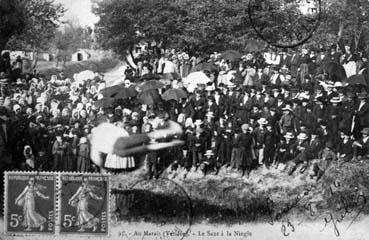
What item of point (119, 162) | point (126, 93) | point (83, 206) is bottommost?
point (83, 206)

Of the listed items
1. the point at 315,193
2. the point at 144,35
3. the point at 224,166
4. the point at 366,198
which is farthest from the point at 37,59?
the point at 366,198

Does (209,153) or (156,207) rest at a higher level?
(209,153)

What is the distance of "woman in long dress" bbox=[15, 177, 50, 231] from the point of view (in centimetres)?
541

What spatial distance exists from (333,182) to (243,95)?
1.31 m

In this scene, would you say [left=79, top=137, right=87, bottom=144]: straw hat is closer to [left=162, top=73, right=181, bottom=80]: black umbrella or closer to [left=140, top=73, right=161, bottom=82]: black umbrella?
[left=140, top=73, right=161, bottom=82]: black umbrella

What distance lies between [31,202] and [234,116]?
2350 millimetres

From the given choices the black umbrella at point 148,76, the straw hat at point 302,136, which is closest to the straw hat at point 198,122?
the black umbrella at point 148,76

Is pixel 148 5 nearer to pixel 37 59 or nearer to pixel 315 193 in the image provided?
pixel 37 59

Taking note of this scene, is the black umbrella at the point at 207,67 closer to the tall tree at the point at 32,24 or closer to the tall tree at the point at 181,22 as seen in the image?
the tall tree at the point at 181,22

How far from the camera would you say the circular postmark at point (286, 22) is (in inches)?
210

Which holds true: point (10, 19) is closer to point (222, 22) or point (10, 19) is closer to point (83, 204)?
point (83, 204)

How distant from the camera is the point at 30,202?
5410 millimetres

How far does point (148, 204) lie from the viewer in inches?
212
